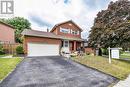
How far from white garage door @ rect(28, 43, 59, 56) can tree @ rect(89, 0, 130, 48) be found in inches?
255

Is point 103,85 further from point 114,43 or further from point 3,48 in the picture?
point 3,48

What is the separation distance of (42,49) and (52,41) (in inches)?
100

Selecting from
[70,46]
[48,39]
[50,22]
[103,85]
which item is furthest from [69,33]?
[103,85]

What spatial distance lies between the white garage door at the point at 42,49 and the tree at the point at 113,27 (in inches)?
255

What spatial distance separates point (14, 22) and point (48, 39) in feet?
113

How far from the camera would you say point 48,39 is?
22.3 meters

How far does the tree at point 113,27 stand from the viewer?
1705cm

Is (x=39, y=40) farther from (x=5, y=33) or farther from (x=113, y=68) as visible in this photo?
(x=113, y=68)

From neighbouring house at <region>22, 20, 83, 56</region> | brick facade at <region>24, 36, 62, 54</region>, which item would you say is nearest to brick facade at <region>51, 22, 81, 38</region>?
neighbouring house at <region>22, 20, 83, 56</region>

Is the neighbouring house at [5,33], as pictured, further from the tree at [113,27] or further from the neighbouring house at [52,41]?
the tree at [113,27]

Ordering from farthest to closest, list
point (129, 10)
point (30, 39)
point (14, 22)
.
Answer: point (14, 22), point (30, 39), point (129, 10)

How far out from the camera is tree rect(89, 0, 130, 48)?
1705 cm

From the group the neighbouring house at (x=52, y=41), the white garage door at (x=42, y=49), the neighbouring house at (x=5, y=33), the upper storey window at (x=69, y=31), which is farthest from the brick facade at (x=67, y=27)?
the neighbouring house at (x=5, y=33)

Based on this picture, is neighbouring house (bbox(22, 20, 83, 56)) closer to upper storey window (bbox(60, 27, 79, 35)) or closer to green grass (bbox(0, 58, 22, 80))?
upper storey window (bbox(60, 27, 79, 35))
